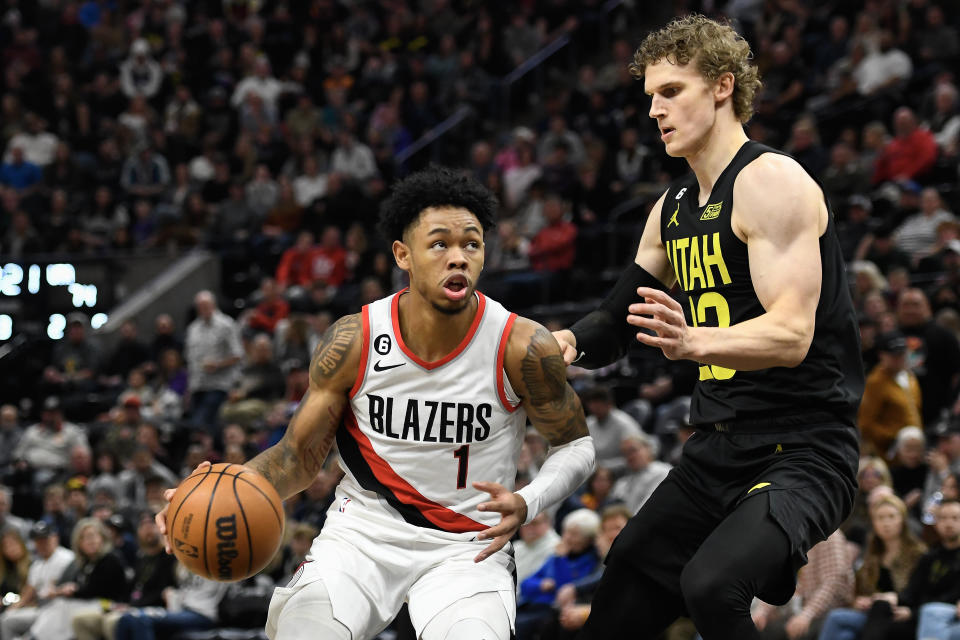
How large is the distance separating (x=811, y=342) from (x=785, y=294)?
0.84 feet

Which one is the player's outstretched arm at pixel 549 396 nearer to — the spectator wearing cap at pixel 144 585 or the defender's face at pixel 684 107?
the defender's face at pixel 684 107

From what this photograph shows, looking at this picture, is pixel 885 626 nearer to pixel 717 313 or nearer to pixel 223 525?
pixel 717 313

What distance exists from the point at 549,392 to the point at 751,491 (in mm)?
1000

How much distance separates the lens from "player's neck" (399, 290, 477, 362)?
16.4 feet

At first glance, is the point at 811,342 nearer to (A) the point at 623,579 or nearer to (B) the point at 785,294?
(B) the point at 785,294

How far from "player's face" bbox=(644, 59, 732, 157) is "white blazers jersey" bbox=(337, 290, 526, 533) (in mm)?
1015

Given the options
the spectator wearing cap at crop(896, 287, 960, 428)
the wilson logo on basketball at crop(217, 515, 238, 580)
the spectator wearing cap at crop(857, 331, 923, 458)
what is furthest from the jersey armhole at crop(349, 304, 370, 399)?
the spectator wearing cap at crop(896, 287, 960, 428)

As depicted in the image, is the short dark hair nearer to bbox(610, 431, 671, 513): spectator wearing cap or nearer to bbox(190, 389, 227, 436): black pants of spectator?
bbox(610, 431, 671, 513): spectator wearing cap

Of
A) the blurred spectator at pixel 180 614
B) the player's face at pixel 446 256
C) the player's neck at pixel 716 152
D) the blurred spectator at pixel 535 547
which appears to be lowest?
the blurred spectator at pixel 180 614

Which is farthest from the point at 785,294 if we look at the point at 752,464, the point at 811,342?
the point at 752,464

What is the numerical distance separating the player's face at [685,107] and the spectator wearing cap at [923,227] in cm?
766

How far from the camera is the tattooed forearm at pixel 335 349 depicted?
5031mm

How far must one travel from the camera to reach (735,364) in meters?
4.05

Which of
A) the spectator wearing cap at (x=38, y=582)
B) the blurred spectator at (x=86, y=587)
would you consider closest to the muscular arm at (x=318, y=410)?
the blurred spectator at (x=86, y=587)
